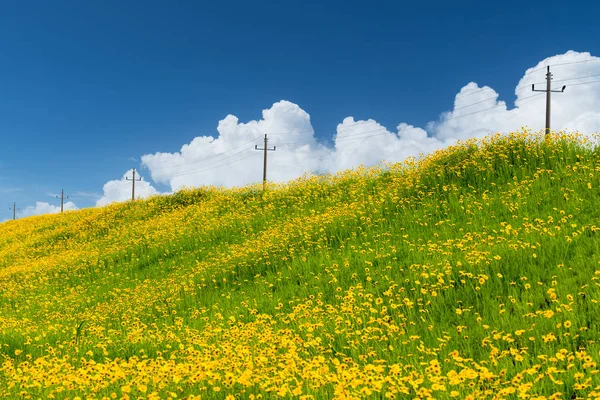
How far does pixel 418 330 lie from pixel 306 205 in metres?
11.2

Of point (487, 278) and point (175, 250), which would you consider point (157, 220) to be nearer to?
point (175, 250)

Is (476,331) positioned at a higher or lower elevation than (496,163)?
lower

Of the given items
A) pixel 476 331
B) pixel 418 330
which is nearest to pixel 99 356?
pixel 418 330

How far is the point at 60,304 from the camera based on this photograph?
42.4 feet

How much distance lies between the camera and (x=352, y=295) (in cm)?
743

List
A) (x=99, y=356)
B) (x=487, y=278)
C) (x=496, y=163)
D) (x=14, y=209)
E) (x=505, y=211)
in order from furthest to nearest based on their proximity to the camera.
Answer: (x=14, y=209) → (x=496, y=163) → (x=505, y=211) → (x=99, y=356) → (x=487, y=278)

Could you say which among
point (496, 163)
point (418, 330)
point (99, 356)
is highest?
point (496, 163)

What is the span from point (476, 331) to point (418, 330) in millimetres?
812

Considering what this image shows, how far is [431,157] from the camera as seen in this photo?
632 inches

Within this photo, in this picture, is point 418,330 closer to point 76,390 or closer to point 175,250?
point 76,390

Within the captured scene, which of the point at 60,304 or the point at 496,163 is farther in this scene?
the point at 496,163

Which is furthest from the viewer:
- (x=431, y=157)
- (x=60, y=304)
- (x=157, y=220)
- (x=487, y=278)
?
(x=157, y=220)

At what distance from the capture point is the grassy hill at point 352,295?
187 inches

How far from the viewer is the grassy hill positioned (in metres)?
4.76
